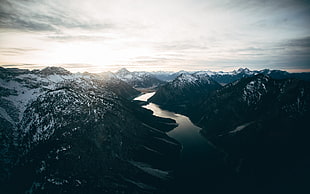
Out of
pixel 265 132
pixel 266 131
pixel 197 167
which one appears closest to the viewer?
pixel 197 167

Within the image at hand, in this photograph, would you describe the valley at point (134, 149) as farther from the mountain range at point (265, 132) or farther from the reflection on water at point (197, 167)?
the mountain range at point (265, 132)

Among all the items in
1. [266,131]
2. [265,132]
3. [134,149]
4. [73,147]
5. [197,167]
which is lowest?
[197,167]

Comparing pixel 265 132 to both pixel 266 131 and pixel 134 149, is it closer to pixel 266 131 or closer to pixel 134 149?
pixel 266 131

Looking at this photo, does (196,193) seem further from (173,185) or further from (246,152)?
(246,152)

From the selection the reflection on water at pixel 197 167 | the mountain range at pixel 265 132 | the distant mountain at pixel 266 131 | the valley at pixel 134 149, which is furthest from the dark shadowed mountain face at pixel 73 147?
the distant mountain at pixel 266 131

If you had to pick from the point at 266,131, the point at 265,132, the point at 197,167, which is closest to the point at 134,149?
the point at 197,167

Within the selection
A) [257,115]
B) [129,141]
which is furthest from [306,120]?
[129,141]
